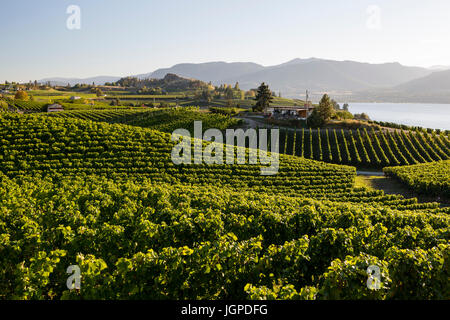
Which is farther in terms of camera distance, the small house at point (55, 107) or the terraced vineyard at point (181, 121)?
the small house at point (55, 107)

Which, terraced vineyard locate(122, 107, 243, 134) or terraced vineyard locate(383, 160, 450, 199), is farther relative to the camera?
terraced vineyard locate(122, 107, 243, 134)

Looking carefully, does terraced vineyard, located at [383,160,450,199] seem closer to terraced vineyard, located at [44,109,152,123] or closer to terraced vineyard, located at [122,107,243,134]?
terraced vineyard, located at [122,107,243,134]

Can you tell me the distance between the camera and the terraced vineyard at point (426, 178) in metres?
28.6

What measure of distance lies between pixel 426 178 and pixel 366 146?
67.5 feet

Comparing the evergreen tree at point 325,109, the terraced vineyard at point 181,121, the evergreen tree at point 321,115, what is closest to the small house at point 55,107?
the terraced vineyard at point 181,121

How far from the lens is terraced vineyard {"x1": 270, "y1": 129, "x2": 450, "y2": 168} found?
4556 cm

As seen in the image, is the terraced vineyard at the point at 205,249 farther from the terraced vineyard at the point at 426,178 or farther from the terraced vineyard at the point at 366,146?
the terraced vineyard at the point at 366,146

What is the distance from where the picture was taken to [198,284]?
30.9ft

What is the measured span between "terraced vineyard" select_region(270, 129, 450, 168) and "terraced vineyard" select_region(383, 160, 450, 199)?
295 inches

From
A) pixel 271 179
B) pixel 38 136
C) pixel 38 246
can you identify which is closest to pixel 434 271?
pixel 38 246

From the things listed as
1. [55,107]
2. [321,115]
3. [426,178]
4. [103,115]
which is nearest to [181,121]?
[103,115]

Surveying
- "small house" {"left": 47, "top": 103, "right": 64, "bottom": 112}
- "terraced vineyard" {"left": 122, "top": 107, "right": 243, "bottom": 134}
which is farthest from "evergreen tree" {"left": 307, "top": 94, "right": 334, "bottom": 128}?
"small house" {"left": 47, "top": 103, "right": 64, "bottom": 112}

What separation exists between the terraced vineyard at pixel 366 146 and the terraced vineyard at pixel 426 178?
750 centimetres

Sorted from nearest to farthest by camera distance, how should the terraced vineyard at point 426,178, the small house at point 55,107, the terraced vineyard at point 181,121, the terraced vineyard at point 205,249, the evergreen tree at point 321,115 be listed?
1. the terraced vineyard at point 205,249
2. the terraced vineyard at point 426,178
3. the evergreen tree at point 321,115
4. the terraced vineyard at point 181,121
5. the small house at point 55,107
